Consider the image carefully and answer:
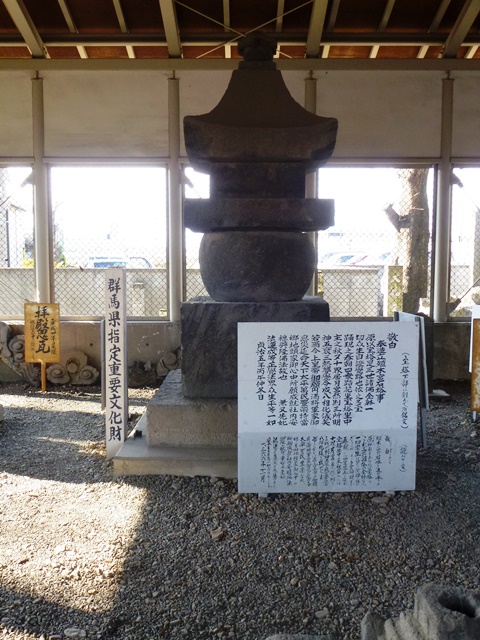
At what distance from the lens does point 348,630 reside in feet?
6.61

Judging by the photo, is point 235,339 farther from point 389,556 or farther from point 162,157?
point 162,157

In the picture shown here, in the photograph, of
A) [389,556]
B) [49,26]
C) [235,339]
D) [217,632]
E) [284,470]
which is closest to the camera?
A: [217,632]

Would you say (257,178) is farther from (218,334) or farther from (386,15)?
(386,15)

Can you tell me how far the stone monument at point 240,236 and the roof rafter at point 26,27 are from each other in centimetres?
324

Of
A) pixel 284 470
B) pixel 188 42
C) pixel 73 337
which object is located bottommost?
pixel 284 470

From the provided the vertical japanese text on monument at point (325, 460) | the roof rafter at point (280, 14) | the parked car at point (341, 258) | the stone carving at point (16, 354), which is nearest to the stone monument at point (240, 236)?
the vertical japanese text on monument at point (325, 460)

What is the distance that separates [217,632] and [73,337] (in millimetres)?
4970

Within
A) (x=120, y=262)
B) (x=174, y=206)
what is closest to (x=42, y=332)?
(x=120, y=262)

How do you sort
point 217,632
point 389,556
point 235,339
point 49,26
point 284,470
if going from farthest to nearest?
1. point 49,26
2. point 235,339
3. point 284,470
4. point 389,556
5. point 217,632

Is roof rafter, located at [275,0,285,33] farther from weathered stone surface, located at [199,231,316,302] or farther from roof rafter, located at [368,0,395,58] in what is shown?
weathered stone surface, located at [199,231,316,302]

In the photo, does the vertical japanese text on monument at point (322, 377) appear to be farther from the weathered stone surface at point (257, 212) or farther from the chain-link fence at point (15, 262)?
the chain-link fence at point (15, 262)

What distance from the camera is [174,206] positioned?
20.5 ft

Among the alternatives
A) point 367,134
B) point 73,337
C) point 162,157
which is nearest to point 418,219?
point 367,134

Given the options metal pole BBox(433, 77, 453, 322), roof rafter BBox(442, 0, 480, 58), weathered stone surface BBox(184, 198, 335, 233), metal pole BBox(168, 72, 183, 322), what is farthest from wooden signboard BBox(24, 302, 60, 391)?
roof rafter BBox(442, 0, 480, 58)
